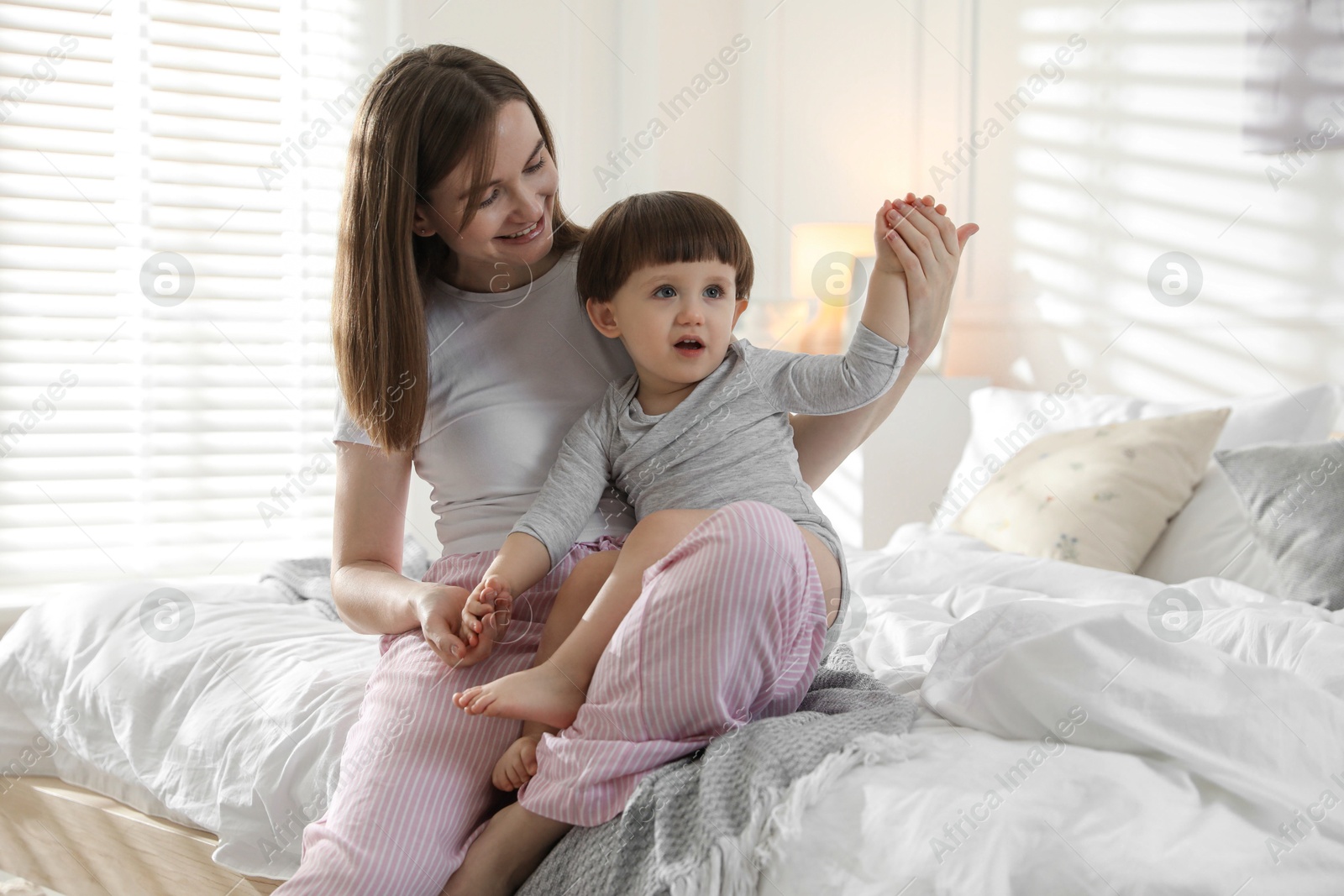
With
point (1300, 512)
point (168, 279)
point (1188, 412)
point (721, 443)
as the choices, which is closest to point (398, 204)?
point (721, 443)

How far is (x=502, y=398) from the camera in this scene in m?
1.21

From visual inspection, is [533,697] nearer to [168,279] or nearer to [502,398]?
[502,398]

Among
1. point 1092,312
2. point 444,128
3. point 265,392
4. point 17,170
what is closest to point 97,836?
point 444,128

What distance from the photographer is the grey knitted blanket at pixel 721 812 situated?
0.76 meters

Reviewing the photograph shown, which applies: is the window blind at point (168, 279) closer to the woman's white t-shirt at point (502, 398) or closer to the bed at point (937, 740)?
the bed at point (937, 740)

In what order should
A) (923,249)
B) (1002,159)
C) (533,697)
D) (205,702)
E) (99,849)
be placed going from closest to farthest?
(533,697) < (923,249) < (205,702) < (99,849) < (1002,159)

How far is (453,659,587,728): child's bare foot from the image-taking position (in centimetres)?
89

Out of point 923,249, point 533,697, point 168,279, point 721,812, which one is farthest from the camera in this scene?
point 168,279

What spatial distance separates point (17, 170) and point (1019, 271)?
248cm

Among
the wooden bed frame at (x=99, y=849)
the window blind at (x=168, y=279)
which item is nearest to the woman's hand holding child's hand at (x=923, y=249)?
the wooden bed frame at (x=99, y=849)

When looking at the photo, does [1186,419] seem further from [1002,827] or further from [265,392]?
[265,392]

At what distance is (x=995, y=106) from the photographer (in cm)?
284

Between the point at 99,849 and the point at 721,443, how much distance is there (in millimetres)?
1056

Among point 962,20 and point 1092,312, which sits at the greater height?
point 962,20
